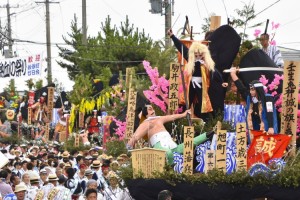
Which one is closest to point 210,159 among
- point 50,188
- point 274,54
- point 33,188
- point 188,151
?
point 188,151

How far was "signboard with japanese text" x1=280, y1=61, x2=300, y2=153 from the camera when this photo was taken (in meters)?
12.0

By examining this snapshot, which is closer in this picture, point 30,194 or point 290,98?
point 290,98

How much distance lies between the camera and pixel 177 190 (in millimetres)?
10922

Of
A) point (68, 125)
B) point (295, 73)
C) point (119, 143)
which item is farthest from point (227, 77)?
point (68, 125)

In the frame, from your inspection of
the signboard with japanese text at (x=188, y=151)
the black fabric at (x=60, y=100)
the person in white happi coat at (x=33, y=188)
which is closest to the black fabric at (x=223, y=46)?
the signboard with japanese text at (x=188, y=151)

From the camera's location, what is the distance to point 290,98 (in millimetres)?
12086

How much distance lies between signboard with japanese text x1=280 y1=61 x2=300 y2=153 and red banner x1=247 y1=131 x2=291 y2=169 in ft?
1.64

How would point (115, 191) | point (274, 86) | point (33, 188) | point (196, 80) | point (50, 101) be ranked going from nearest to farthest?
1. point (115, 191)
2. point (274, 86)
3. point (196, 80)
4. point (33, 188)
5. point (50, 101)

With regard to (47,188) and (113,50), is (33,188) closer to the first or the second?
(47,188)

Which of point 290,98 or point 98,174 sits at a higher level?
point 290,98

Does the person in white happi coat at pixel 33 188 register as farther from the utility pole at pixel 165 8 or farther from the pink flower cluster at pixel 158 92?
the utility pole at pixel 165 8

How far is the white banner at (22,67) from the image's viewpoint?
1339 inches

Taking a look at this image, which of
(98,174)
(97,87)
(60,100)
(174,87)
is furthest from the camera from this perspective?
(60,100)

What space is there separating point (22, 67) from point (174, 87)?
73.5 ft
